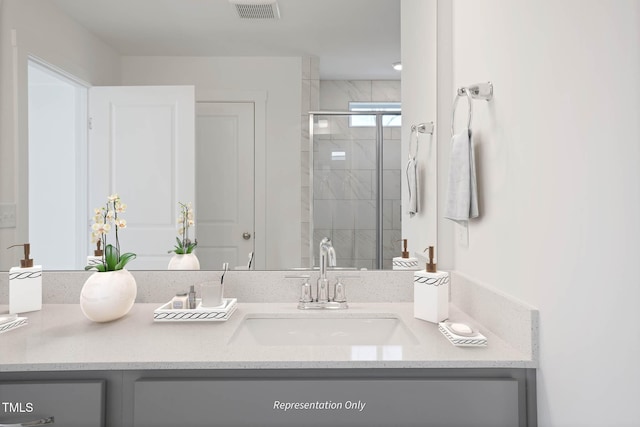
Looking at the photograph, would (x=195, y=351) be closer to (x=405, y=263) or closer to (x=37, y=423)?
(x=37, y=423)

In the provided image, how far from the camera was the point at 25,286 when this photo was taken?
1419mm

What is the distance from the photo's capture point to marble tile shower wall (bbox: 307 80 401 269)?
163 cm

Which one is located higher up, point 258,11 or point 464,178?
point 258,11

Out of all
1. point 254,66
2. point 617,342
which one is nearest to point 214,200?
point 254,66

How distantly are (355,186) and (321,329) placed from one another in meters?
0.55

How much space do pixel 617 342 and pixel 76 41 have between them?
1.82 meters

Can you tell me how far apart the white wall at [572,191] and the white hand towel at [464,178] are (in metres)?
0.06

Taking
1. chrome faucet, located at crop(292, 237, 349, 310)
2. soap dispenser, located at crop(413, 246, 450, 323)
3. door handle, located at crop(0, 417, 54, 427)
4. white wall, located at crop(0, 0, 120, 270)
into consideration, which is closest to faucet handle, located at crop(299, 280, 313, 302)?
chrome faucet, located at crop(292, 237, 349, 310)

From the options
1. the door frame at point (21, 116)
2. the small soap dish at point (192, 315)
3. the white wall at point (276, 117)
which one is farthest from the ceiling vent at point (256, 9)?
the small soap dish at point (192, 315)

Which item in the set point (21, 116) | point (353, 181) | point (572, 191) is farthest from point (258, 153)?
point (572, 191)

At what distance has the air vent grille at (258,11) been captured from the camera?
160 centimetres

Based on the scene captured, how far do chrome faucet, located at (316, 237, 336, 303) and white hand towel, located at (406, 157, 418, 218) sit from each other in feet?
1.11

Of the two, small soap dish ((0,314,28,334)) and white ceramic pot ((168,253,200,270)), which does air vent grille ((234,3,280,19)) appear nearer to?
white ceramic pot ((168,253,200,270))

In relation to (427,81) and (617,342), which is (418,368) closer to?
(617,342)
